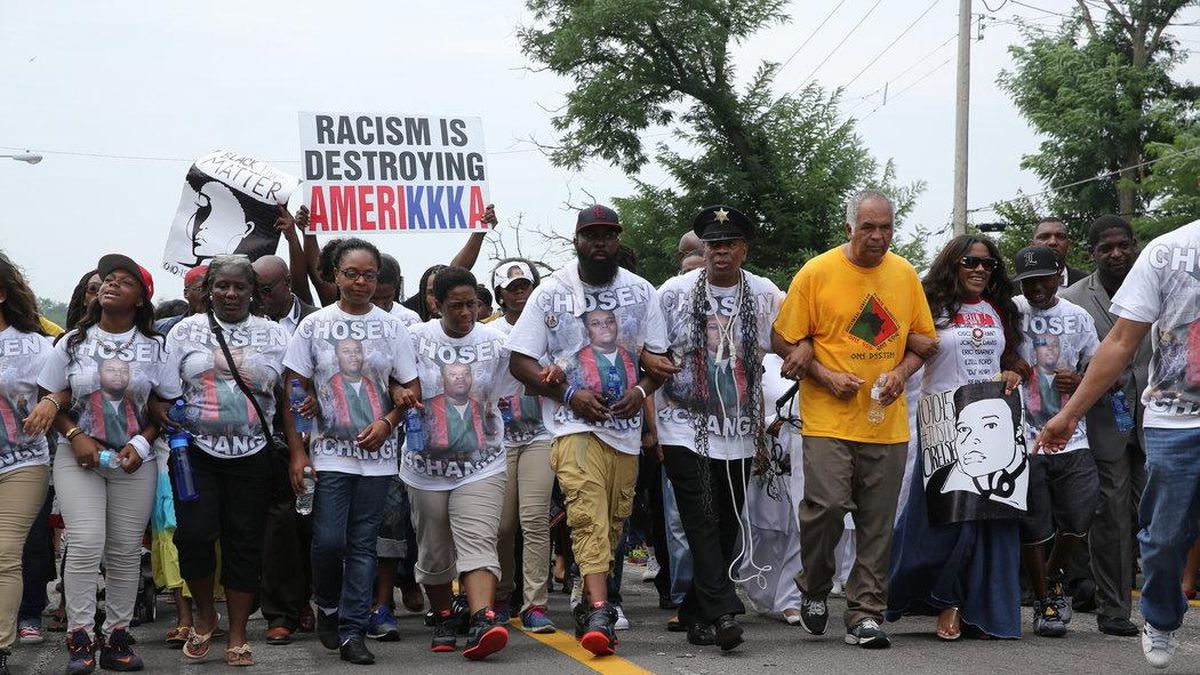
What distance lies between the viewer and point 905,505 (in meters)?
8.85

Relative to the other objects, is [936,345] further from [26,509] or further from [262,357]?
[26,509]

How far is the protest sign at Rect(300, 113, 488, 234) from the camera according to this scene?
1188 cm

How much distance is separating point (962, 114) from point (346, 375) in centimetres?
2147

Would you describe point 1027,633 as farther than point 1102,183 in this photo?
No

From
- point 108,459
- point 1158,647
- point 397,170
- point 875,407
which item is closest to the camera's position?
point 1158,647

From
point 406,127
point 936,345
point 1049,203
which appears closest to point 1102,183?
point 1049,203

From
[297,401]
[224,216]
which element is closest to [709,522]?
[297,401]

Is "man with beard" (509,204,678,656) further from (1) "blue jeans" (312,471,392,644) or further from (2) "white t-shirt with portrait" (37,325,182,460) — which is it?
Result: (2) "white t-shirt with portrait" (37,325,182,460)

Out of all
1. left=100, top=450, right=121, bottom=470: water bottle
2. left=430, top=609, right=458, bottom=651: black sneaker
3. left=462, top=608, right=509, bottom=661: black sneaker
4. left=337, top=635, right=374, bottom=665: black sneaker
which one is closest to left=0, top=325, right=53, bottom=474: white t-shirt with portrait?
left=100, top=450, right=121, bottom=470: water bottle

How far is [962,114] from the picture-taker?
28.0 metres

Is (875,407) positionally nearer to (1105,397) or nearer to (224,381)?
(1105,397)

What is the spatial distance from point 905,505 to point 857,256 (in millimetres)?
1457

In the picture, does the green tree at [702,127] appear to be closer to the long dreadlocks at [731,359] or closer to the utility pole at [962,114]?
the utility pole at [962,114]

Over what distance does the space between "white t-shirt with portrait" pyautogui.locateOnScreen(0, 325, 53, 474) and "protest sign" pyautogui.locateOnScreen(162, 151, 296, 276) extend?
3549 millimetres
